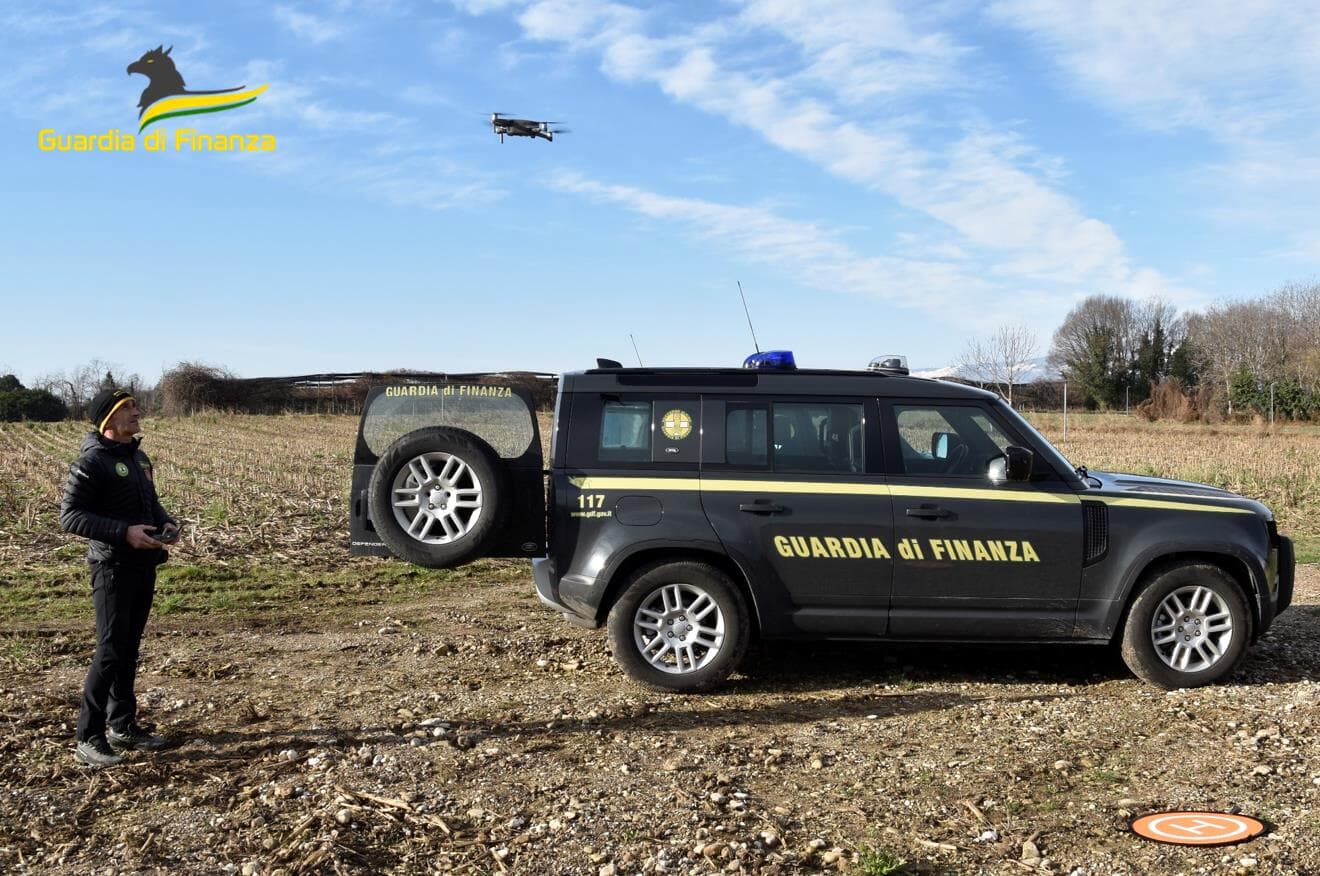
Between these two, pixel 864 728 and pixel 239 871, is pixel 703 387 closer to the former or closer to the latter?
pixel 864 728

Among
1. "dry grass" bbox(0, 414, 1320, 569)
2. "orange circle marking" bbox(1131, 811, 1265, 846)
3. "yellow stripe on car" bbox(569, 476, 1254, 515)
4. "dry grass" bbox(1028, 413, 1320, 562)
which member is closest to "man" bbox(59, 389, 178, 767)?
"yellow stripe on car" bbox(569, 476, 1254, 515)

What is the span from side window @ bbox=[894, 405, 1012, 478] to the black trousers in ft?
14.3

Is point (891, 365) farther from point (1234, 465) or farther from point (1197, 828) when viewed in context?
point (1234, 465)

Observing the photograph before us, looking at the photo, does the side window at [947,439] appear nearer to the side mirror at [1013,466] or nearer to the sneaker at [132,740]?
the side mirror at [1013,466]

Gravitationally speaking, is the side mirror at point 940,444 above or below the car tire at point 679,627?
above

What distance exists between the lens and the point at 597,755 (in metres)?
5.10

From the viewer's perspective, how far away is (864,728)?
18.1ft

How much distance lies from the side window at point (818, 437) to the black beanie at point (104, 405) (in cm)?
360

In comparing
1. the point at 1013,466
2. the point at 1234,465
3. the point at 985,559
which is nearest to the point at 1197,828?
the point at 985,559

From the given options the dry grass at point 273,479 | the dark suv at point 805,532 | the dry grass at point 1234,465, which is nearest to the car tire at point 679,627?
the dark suv at point 805,532

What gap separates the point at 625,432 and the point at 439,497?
119cm

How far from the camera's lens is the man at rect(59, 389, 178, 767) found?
5.01 metres

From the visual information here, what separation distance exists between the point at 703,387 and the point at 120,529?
130 inches

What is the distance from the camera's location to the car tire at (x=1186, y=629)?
6.18 metres
